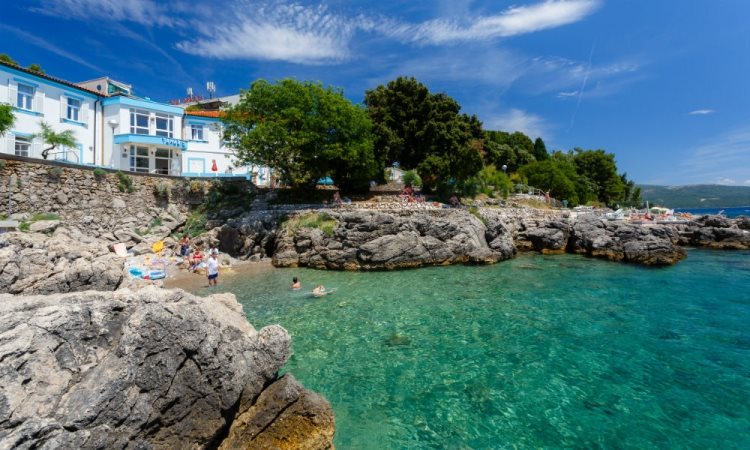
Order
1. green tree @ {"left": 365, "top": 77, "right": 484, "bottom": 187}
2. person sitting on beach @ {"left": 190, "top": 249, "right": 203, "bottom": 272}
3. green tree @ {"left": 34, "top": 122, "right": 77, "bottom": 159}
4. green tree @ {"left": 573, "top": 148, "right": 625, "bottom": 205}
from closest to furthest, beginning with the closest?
1. person sitting on beach @ {"left": 190, "top": 249, "right": 203, "bottom": 272}
2. green tree @ {"left": 34, "top": 122, "right": 77, "bottom": 159}
3. green tree @ {"left": 365, "top": 77, "right": 484, "bottom": 187}
4. green tree @ {"left": 573, "top": 148, "right": 625, "bottom": 205}

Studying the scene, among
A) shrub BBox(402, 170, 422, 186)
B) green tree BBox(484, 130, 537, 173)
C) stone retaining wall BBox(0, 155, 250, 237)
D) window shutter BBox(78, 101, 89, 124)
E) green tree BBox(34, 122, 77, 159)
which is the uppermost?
green tree BBox(484, 130, 537, 173)

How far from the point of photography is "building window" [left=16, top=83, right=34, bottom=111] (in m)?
25.2

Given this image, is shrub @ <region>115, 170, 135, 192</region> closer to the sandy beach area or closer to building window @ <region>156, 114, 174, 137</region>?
building window @ <region>156, 114, 174, 137</region>

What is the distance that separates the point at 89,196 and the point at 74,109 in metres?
10.1

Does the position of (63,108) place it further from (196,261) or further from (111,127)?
(196,261)

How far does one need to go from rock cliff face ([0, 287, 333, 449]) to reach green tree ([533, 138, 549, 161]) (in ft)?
255

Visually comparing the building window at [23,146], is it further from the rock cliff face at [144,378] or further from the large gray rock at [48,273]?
the rock cliff face at [144,378]

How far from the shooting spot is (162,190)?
2788 centimetres

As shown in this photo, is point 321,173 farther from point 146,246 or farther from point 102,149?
point 102,149

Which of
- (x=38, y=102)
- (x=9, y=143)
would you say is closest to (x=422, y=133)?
(x=38, y=102)

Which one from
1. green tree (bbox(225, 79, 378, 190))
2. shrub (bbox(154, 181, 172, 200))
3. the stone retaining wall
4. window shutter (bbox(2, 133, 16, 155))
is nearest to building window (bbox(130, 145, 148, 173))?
the stone retaining wall

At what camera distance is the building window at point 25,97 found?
990 inches

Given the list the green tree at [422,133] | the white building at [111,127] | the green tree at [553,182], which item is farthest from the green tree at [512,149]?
the white building at [111,127]

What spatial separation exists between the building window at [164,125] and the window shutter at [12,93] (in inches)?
373
